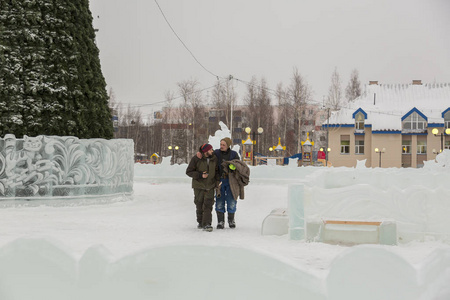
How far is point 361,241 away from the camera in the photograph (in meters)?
7.29

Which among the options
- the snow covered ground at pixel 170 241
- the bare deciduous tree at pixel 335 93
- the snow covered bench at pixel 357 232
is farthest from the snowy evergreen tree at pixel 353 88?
the snow covered bench at pixel 357 232

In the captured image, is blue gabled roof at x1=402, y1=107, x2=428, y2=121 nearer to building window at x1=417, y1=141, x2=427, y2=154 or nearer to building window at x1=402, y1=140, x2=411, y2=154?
building window at x1=417, y1=141, x2=427, y2=154

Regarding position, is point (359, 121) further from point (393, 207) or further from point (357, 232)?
point (357, 232)

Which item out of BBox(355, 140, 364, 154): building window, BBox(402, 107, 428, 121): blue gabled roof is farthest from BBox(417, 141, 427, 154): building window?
BBox(355, 140, 364, 154): building window

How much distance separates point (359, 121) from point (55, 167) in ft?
145

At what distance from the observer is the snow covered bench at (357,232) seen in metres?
7.30

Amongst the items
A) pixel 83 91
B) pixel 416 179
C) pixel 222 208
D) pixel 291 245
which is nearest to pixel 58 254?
pixel 291 245

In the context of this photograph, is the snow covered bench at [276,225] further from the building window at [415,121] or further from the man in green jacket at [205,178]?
the building window at [415,121]

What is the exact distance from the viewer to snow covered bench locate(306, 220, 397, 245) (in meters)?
7.30

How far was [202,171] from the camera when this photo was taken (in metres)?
8.82

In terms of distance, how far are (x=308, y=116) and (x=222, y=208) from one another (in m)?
85.9

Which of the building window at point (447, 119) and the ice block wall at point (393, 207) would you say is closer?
the ice block wall at point (393, 207)

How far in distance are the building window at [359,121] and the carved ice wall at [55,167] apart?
4263cm

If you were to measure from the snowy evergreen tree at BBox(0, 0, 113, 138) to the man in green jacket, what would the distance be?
5158 millimetres
